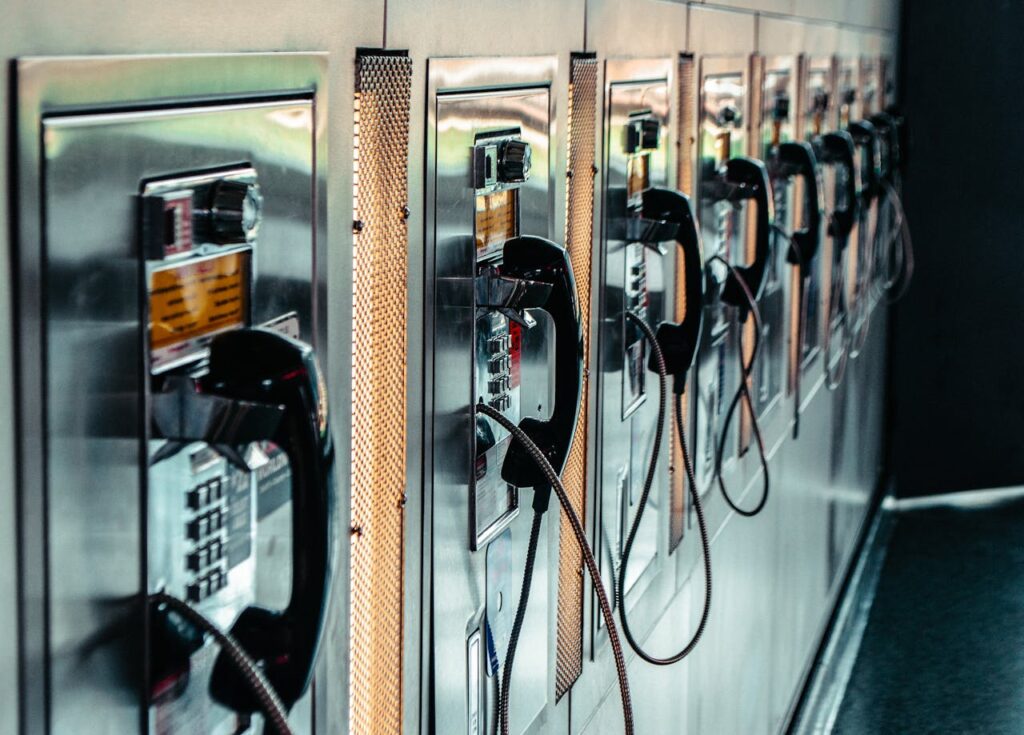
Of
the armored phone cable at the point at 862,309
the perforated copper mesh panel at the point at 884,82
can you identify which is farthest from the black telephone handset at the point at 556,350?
the perforated copper mesh panel at the point at 884,82

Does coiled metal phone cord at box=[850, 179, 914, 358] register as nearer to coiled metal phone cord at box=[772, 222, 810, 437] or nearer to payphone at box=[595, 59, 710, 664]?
coiled metal phone cord at box=[772, 222, 810, 437]

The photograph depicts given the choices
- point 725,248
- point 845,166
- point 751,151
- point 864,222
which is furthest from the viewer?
point 864,222

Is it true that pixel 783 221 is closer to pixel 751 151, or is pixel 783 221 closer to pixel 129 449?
pixel 751 151

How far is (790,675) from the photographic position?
164 inches

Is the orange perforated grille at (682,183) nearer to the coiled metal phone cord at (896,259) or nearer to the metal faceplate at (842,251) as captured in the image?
the metal faceplate at (842,251)

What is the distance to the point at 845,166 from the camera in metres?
3.81

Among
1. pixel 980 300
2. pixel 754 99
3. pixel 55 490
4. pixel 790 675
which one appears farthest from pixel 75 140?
pixel 980 300

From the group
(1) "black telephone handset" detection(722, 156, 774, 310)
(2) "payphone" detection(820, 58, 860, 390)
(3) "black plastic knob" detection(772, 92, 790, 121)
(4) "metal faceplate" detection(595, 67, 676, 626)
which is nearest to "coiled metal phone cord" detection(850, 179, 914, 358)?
(2) "payphone" detection(820, 58, 860, 390)

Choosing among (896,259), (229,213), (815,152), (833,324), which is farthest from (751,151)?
(896,259)

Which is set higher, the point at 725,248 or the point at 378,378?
the point at 725,248

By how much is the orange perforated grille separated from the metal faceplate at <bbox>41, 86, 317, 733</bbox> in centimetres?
135

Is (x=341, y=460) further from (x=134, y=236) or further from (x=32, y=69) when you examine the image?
(x=32, y=69)

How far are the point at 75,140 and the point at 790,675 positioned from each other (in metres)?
3.67

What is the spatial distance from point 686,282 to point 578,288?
0.99 ft
